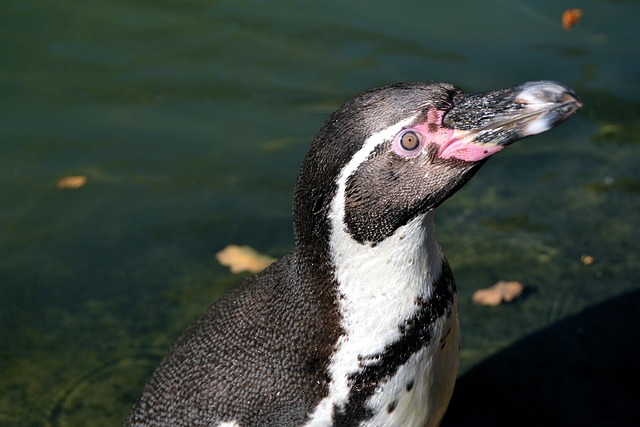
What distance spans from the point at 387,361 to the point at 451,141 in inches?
35.7

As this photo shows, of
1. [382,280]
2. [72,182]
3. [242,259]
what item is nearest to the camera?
[382,280]

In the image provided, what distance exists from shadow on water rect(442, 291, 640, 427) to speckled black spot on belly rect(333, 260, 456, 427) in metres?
1.23

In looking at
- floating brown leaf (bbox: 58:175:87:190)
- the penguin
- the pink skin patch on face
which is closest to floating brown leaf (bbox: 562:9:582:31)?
floating brown leaf (bbox: 58:175:87:190)

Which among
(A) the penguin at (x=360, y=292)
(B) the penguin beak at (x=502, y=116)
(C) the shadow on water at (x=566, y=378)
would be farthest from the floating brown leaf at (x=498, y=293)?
Answer: (B) the penguin beak at (x=502, y=116)

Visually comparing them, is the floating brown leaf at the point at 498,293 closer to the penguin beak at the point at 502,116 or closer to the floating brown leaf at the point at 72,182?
the penguin beak at the point at 502,116

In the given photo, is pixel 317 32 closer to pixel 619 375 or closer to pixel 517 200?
pixel 517 200

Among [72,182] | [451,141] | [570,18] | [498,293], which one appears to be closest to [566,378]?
[498,293]

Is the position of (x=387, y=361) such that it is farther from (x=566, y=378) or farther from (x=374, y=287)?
(x=566, y=378)

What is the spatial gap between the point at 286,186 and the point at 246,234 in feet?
1.82

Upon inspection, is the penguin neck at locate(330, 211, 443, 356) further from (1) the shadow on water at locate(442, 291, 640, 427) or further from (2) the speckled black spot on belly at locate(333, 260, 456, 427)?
(1) the shadow on water at locate(442, 291, 640, 427)

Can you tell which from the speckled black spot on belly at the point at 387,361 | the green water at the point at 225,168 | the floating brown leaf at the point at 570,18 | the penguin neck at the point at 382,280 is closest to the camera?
the penguin neck at the point at 382,280

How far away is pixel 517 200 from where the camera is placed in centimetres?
612

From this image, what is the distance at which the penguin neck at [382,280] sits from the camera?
347 cm

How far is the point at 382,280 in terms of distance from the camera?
351 cm
